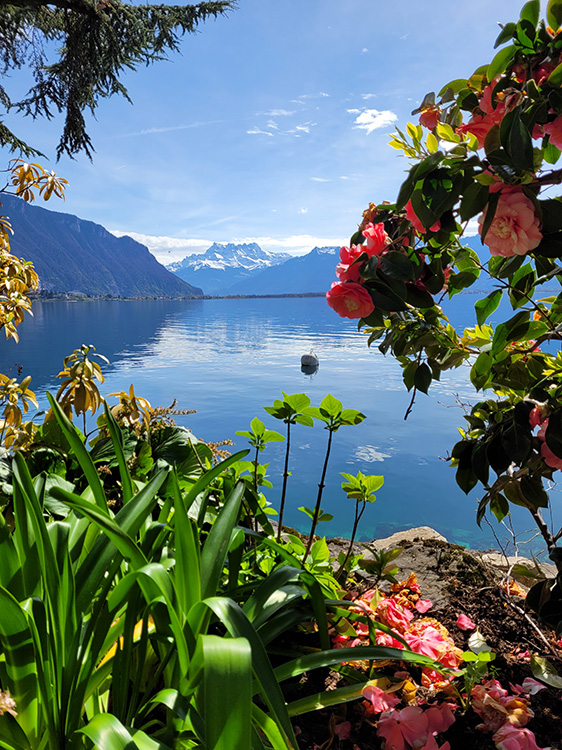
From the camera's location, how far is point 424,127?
1086 mm

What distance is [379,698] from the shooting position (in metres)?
1.01

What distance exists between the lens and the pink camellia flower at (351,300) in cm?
88

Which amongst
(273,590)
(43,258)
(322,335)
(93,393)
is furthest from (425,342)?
(43,258)

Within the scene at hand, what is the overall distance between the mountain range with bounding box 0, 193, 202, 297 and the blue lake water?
385 ft

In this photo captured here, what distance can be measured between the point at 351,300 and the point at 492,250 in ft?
0.88

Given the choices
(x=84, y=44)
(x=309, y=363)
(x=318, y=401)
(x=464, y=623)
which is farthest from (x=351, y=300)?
(x=309, y=363)

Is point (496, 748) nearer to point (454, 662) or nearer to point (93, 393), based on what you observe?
point (454, 662)

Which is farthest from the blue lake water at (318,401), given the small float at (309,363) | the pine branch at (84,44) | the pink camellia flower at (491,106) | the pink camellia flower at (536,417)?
the pine branch at (84,44)

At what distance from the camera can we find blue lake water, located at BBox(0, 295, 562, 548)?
694 centimetres

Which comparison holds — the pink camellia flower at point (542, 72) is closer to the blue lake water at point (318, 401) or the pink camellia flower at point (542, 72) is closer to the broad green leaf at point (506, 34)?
the broad green leaf at point (506, 34)

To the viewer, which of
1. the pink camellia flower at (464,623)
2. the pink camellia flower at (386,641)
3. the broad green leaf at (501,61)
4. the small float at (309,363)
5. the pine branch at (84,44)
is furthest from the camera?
the small float at (309,363)

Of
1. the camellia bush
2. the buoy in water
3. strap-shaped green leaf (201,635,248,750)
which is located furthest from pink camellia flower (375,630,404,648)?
the buoy in water

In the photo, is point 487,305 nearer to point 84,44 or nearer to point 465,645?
point 465,645

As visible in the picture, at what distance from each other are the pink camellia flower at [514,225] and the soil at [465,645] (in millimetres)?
1075
